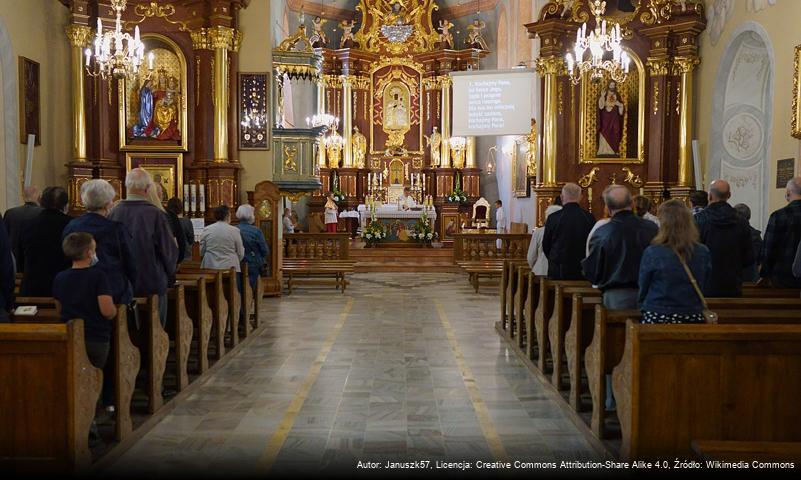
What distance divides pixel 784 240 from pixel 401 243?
1681cm

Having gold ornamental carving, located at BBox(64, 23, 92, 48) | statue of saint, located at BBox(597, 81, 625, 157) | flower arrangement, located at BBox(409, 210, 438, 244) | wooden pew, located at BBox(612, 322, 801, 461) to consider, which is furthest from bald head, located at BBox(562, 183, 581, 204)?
flower arrangement, located at BBox(409, 210, 438, 244)

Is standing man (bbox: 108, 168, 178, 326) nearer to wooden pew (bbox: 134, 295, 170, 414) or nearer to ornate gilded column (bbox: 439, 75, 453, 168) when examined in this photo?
wooden pew (bbox: 134, 295, 170, 414)

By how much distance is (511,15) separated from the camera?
22797 millimetres

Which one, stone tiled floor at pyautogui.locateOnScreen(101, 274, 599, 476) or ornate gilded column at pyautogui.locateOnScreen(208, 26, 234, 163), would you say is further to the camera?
ornate gilded column at pyautogui.locateOnScreen(208, 26, 234, 163)

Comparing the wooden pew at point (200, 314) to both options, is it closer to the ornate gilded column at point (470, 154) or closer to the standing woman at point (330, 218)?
the standing woman at point (330, 218)

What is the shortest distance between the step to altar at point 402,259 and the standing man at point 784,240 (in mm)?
11304

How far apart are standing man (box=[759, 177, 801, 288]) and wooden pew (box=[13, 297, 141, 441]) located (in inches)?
217

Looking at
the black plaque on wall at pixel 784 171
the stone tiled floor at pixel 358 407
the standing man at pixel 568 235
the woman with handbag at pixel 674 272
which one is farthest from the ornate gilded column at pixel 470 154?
the woman with handbag at pixel 674 272

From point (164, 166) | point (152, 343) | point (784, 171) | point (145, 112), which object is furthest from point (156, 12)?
point (784, 171)

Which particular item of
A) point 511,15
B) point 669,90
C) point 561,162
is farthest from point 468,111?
point 511,15

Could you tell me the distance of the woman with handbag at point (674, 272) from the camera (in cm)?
454

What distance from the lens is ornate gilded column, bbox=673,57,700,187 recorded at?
→ 1650 centimetres

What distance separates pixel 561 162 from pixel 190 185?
8.18 metres

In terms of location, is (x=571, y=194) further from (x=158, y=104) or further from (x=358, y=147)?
(x=358, y=147)
